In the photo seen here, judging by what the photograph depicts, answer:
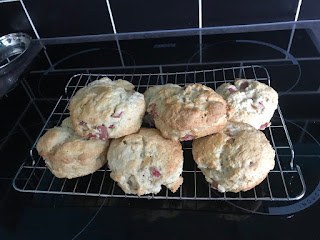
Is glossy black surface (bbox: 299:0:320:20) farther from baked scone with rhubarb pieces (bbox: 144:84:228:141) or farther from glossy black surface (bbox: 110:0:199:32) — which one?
baked scone with rhubarb pieces (bbox: 144:84:228:141)

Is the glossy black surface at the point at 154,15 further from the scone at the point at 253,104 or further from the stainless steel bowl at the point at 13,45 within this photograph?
the scone at the point at 253,104

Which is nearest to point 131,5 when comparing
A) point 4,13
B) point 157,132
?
point 4,13

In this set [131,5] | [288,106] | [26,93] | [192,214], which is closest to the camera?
[192,214]

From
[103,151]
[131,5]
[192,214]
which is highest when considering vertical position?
[131,5]

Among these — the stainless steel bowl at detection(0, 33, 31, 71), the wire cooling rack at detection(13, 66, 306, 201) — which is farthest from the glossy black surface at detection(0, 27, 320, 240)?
the stainless steel bowl at detection(0, 33, 31, 71)

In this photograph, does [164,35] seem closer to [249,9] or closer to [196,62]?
[196,62]

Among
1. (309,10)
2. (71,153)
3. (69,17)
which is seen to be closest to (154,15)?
(69,17)
